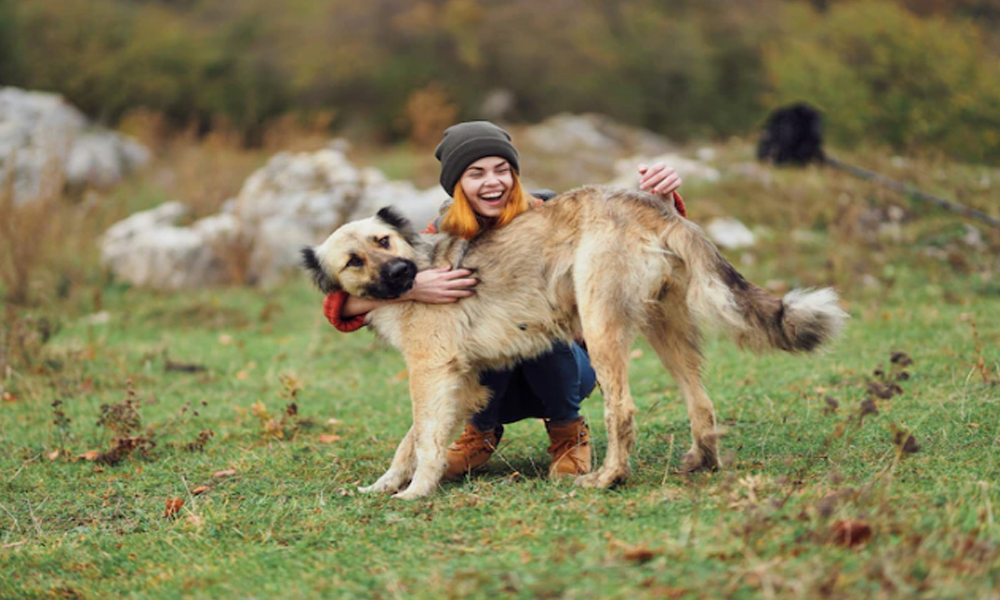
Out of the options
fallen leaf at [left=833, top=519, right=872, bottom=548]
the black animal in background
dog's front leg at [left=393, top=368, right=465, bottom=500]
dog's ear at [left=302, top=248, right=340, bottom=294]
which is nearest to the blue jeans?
dog's front leg at [left=393, top=368, right=465, bottom=500]

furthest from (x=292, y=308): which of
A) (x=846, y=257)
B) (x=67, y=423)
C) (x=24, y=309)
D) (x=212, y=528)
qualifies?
(x=212, y=528)

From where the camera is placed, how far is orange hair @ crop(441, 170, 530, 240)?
180 inches

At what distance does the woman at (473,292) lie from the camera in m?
4.51

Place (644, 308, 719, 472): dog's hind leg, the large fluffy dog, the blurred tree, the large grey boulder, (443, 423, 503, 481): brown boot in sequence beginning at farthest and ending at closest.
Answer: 1. the large grey boulder
2. the blurred tree
3. (443, 423, 503, 481): brown boot
4. (644, 308, 719, 472): dog's hind leg
5. the large fluffy dog

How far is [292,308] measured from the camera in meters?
10.9

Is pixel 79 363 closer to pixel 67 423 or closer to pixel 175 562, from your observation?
pixel 67 423

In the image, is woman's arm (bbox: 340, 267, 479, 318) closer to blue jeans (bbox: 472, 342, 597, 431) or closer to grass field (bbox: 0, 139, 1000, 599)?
blue jeans (bbox: 472, 342, 597, 431)

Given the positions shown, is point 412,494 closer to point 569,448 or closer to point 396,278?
point 569,448

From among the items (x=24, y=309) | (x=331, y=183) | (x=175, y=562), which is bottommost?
(x=175, y=562)

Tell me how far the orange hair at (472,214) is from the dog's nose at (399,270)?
15.1 inches

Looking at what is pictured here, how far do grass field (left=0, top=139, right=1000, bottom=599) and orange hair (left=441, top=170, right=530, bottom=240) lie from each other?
1.26m

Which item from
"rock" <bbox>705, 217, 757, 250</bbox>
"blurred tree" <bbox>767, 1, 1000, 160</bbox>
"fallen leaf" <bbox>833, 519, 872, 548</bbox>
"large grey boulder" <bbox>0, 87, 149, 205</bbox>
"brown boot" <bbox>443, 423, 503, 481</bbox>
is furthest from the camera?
"large grey boulder" <bbox>0, 87, 149, 205</bbox>

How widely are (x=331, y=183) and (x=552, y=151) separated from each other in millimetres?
6043

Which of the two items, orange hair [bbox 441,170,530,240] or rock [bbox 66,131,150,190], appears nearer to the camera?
orange hair [bbox 441,170,530,240]
